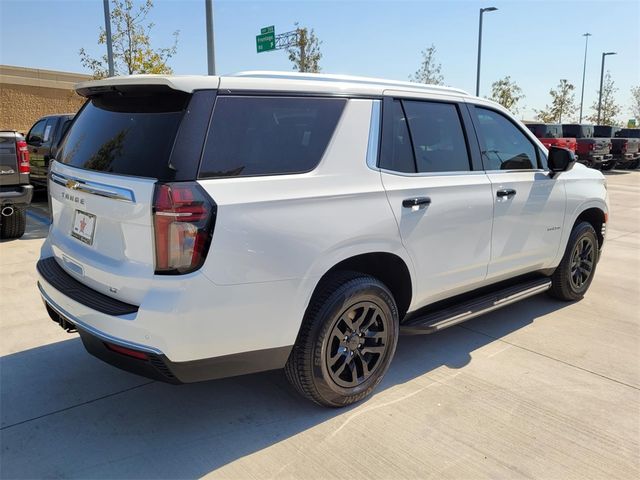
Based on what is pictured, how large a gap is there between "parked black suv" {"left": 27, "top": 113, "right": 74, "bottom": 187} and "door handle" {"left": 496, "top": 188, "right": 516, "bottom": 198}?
9166mm

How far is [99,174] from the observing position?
279cm

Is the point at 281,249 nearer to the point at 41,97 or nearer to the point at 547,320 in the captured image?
the point at 547,320

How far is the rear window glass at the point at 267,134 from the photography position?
2.58 metres

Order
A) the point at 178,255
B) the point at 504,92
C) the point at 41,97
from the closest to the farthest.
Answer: the point at 178,255
the point at 41,97
the point at 504,92

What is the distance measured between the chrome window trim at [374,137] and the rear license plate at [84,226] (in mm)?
1558

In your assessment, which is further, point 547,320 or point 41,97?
point 41,97

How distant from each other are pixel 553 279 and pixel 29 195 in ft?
22.2

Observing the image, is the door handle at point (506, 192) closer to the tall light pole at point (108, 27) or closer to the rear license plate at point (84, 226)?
the rear license plate at point (84, 226)

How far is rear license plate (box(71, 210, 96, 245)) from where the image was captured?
2844 mm

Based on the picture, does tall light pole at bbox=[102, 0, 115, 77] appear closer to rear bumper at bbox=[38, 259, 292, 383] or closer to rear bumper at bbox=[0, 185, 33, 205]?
rear bumper at bbox=[0, 185, 33, 205]

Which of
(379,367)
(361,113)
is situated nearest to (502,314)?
(379,367)

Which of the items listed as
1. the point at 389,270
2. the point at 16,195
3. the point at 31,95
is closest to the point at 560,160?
the point at 389,270

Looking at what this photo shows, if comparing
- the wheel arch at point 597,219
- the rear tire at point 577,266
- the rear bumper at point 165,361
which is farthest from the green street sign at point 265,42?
the rear bumper at point 165,361

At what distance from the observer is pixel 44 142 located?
1105 centimetres
